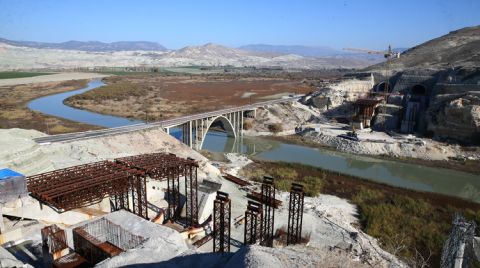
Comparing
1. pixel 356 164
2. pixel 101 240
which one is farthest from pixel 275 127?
pixel 101 240

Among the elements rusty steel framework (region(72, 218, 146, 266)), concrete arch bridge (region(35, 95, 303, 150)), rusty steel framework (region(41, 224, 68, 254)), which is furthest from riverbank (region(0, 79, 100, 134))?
rusty steel framework (region(41, 224, 68, 254))

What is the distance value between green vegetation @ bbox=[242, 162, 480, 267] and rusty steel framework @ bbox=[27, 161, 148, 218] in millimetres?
13981

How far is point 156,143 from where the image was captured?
3600cm

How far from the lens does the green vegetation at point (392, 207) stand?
2102 cm

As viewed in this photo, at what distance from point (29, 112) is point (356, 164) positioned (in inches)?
2103

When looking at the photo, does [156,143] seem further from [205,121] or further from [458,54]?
[458,54]

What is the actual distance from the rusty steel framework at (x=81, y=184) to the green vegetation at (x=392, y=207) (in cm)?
1398

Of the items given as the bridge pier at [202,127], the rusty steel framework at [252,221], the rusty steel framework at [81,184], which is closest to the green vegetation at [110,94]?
the bridge pier at [202,127]

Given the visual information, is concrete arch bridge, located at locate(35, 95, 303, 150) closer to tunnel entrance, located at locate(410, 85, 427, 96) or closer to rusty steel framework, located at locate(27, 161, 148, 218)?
rusty steel framework, located at locate(27, 161, 148, 218)

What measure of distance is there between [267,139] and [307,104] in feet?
61.7

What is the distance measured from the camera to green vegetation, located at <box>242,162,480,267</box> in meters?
21.0

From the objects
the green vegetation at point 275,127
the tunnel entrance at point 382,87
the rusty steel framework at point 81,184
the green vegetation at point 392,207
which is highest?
the tunnel entrance at point 382,87

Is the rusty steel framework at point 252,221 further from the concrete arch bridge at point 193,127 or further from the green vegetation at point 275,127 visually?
the green vegetation at point 275,127

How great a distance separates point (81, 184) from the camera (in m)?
17.1
